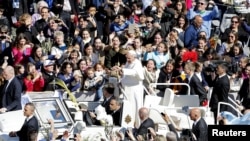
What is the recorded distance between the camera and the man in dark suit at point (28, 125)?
28000 millimetres

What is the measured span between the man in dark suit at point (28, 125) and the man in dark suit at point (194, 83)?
4323 millimetres

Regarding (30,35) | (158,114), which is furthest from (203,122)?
(30,35)

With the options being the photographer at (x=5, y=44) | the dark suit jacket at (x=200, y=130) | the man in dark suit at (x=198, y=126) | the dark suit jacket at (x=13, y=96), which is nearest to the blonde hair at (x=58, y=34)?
the photographer at (x=5, y=44)

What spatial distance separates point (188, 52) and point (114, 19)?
10.5ft

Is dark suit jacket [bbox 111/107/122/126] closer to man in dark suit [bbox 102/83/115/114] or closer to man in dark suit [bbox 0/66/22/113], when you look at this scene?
man in dark suit [bbox 102/83/115/114]

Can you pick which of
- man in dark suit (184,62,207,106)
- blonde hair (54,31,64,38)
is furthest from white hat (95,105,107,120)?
blonde hair (54,31,64,38)

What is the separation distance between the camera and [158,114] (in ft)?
97.2

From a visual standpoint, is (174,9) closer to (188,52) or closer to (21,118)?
(188,52)

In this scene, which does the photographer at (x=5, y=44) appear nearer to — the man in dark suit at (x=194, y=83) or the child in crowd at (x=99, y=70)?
the child in crowd at (x=99, y=70)

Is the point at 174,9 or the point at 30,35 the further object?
the point at 174,9

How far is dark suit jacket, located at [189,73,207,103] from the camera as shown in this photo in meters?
31.1

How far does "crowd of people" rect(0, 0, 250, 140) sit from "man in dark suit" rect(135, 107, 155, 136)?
80 cm

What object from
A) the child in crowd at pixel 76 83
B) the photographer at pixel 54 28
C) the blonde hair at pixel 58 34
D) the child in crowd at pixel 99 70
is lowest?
the child in crowd at pixel 76 83

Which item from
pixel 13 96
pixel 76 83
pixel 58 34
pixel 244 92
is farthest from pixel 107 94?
pixel 58 34
